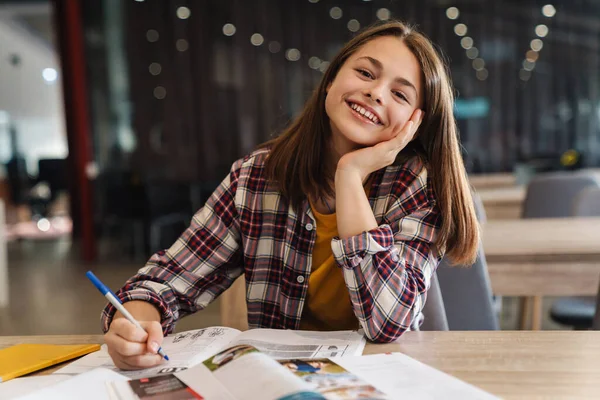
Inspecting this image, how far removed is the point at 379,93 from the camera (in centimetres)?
126

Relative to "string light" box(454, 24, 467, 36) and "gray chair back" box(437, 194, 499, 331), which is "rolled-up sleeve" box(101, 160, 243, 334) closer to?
"gray chair back" box(437, 194, 499, 331)

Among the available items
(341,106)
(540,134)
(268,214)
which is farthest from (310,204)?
(540,134)

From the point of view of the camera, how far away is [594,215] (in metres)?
2.70

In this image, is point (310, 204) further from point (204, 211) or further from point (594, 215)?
point (594, 215)

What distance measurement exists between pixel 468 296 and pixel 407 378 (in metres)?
0.88

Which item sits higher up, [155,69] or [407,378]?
[155,69]

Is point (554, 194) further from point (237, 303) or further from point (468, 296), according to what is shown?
point (237, 303)

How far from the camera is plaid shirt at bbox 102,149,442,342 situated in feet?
3.71

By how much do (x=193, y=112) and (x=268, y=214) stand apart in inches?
226

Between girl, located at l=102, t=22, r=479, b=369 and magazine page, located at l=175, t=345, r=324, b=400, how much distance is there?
341 millimetres

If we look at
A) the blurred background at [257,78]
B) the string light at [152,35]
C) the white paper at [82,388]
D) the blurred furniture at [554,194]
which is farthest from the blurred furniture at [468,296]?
the string light at [152,35]

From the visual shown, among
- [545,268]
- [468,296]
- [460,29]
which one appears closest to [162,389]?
[468,296]

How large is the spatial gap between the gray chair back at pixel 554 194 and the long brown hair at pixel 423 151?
187 cm

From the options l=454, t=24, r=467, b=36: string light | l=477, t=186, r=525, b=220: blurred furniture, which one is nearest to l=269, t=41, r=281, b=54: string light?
l=454, t=24, r=467, b=36: string light
